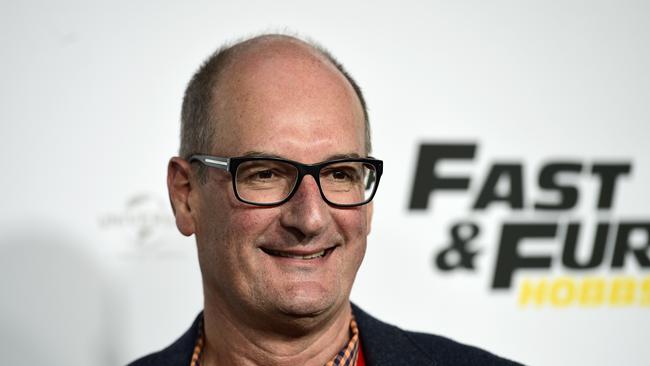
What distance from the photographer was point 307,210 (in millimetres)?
1302

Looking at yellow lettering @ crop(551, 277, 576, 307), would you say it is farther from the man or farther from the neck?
the neck

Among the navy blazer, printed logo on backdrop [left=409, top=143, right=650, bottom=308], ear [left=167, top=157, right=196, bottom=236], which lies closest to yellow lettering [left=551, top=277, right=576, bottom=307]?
printed logo on backdrop [left=409, top=143, right=650, bottom=308]

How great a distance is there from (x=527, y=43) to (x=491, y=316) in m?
0.98

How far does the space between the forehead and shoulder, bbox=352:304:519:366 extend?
1.33ft

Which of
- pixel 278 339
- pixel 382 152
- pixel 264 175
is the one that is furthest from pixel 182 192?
pixel 382 152

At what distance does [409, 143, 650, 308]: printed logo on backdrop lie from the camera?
2.45m

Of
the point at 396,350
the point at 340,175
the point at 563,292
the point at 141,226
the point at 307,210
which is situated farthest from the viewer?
the point at 563,292

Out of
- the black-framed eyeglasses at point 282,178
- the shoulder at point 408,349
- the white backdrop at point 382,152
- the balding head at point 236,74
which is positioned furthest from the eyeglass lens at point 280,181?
the white backdrop at point 382,152

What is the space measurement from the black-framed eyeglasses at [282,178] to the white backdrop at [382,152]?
1029 mm

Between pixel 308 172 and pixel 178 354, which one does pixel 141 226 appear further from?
pixel 308 172

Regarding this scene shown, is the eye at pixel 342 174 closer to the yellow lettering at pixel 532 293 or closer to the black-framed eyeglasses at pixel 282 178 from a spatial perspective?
the black-framed eyeglasses at pixel 282 178

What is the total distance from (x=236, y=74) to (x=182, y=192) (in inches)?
11.8

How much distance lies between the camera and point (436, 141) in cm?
246

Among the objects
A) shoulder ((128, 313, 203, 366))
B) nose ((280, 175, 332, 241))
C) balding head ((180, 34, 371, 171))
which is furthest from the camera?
shoulder ((128, 313, 203, 366))
